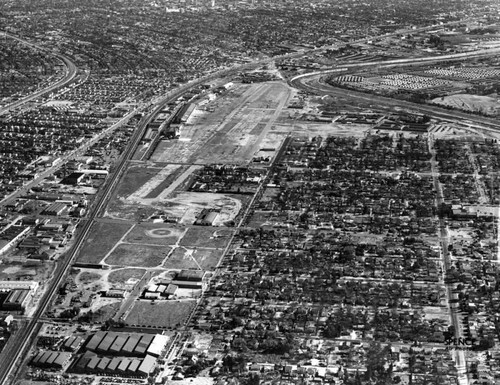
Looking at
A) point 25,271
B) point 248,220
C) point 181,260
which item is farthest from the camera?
point 248,220

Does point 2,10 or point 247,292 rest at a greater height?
point 247,292

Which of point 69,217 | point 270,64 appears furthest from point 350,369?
point 270,64

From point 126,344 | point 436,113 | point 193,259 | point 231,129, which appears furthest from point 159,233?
point 436,113

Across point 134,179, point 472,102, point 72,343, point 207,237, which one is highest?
point 72,343

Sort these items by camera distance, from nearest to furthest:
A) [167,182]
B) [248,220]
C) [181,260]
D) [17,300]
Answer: [17,300] < [181,260] < [248,220] < [167,182]

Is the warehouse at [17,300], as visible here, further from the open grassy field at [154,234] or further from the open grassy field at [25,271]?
the open grassy field at [154,234]

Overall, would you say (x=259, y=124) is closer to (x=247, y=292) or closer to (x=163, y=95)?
(x=163, y=95)

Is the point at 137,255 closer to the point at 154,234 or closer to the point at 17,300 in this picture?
the point at 154,234
